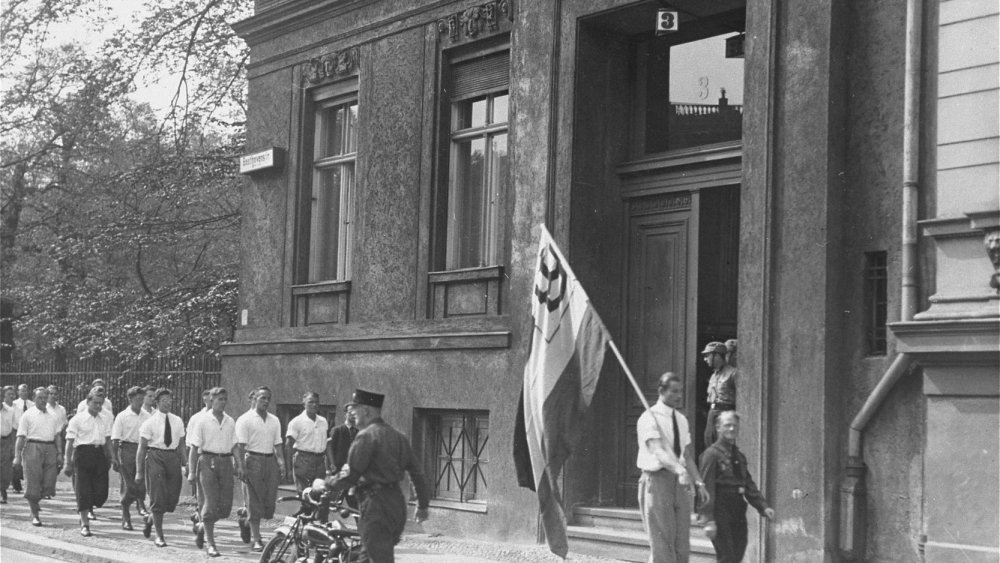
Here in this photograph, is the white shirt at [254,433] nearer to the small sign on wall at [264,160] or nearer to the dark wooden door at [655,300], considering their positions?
the dark wooden door at [655,300]

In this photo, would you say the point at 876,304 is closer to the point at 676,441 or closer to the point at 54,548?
the point at 676,441

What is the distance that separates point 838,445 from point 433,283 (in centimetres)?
646

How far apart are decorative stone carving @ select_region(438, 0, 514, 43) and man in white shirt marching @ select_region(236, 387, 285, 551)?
512 cm

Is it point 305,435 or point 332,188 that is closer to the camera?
point 305,435

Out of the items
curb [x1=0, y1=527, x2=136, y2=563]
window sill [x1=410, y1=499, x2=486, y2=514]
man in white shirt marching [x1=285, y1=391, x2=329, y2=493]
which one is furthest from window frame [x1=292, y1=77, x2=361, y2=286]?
curb [x1=0, y1=527, x2=136, y2=563]

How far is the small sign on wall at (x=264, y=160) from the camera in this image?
762 inches

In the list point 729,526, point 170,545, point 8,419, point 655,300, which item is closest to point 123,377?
point 8,419

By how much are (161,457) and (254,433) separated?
179cm

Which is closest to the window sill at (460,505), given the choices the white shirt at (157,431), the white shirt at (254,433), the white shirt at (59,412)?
the white shirt at (254,433)

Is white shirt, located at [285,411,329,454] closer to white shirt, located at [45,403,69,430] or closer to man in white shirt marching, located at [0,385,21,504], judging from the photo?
white shirt, located at [45,403,69,430]

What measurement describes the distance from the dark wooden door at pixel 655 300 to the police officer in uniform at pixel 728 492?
10.5ft

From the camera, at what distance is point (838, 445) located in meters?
11.5

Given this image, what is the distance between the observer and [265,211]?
19781 millimetres

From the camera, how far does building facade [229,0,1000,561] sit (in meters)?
10.9
